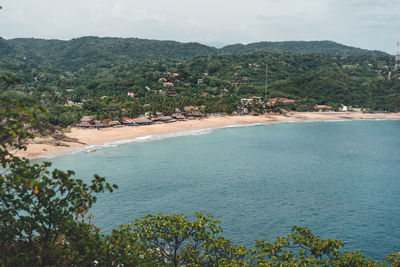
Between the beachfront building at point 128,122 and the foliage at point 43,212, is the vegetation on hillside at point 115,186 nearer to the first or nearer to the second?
the foliage at point 43,212

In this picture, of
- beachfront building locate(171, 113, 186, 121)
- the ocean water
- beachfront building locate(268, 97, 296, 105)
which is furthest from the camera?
beachfront building locate(268, 97, 296, 105)

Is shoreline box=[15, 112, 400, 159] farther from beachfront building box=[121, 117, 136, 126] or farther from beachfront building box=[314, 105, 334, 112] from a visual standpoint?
beachfront building box=[314, 105, 334, 112]

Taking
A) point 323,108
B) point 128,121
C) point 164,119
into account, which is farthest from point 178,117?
point 323,108

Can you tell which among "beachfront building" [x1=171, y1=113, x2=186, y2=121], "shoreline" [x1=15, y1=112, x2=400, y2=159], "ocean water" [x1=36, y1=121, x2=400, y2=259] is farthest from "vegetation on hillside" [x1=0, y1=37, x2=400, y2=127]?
"ocean water" [x1=36, y1=121, x2=400, y2=259]

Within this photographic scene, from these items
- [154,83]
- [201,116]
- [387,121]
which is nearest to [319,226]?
[201,116]

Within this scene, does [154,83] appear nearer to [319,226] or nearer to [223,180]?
[223,180]

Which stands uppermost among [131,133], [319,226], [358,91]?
[358,91]

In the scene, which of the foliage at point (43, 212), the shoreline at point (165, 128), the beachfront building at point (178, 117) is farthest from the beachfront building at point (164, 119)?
the foliage at point (43, 212)

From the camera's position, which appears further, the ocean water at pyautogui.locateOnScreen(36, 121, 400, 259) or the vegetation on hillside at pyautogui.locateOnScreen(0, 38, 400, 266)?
the ocean water at pyautogui.locateOnScreen(36, 121, 400, 259)
